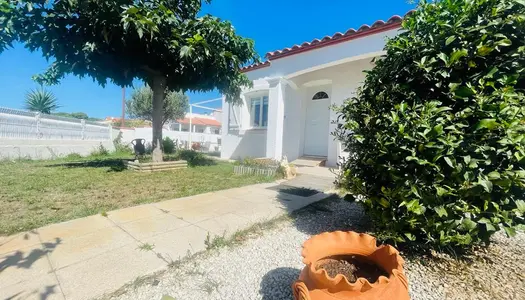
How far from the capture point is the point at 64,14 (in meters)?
5.37

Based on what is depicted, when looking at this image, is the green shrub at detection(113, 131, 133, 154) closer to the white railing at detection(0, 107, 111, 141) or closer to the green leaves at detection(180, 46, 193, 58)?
the white railing at detection(0, 107, 111, 141)

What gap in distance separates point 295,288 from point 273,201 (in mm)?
2781

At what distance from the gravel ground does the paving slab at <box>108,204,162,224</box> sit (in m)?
1.45

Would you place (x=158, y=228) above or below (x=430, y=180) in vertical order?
below

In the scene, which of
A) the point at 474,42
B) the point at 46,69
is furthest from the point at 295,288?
the point at 46,69

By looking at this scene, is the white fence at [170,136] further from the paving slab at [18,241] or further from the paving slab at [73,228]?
the paving slab at [18,241]

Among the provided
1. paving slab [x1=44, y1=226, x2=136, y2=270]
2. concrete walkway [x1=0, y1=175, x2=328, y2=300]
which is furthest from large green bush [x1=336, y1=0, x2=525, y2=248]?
paving slab [x1=44, y1=226, x2=136, y2=270]

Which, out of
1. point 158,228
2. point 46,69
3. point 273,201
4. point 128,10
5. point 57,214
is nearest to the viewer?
point 158,228

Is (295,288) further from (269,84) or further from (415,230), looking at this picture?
(269,84)

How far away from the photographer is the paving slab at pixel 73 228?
2.45m

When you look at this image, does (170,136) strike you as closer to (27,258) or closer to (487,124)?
(27,258)

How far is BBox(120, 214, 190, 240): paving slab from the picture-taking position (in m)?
2.57

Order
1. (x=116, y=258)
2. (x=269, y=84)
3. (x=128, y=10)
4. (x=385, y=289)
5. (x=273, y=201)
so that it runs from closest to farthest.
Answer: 1. (x=385, y=289)
2. (x=116, y=258)
3. (x=273, y=201)
4. (x=128, y=10)
5. (x=269, y=84)

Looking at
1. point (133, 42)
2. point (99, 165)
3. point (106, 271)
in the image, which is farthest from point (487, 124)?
point (99, 165)
